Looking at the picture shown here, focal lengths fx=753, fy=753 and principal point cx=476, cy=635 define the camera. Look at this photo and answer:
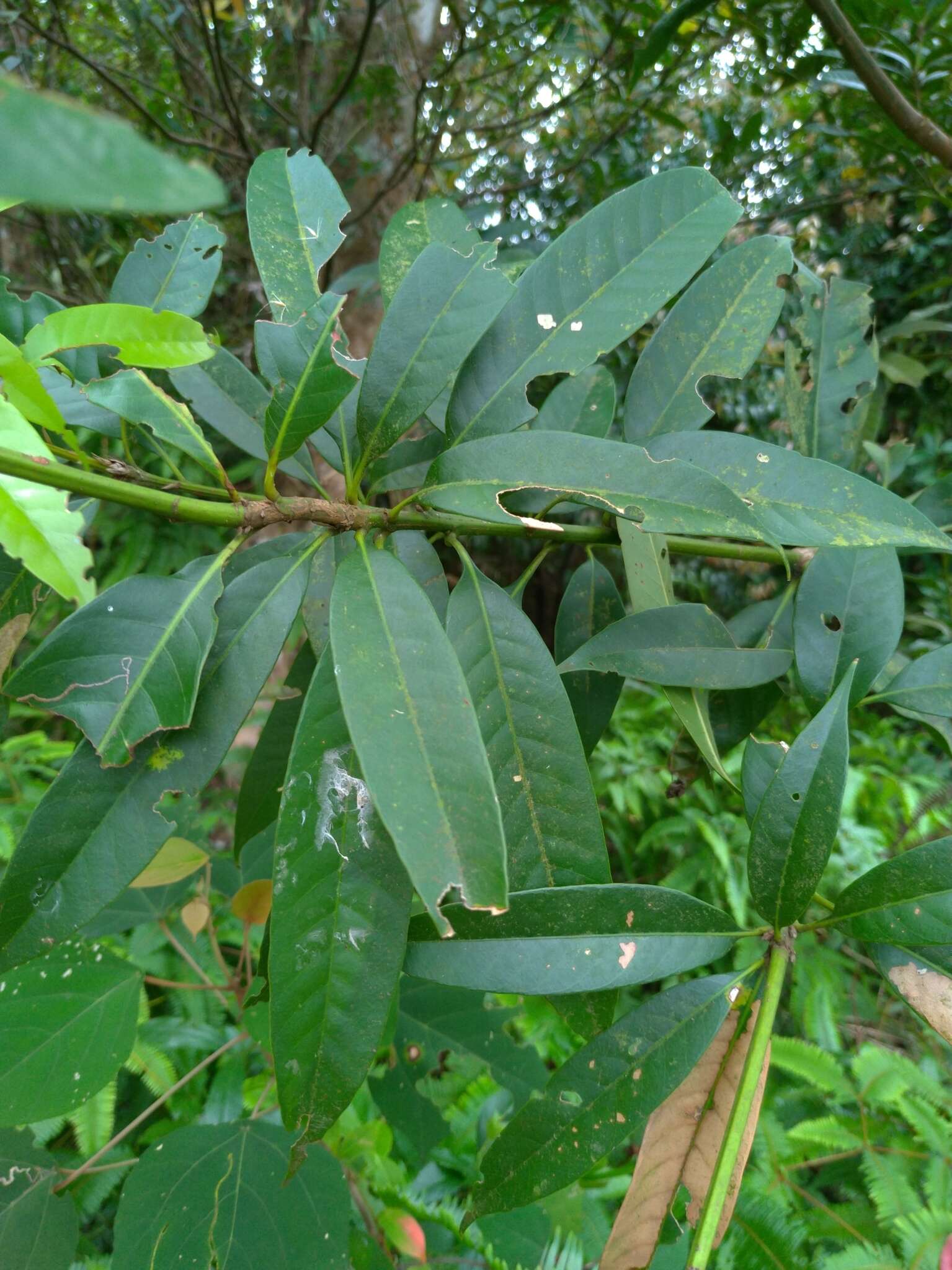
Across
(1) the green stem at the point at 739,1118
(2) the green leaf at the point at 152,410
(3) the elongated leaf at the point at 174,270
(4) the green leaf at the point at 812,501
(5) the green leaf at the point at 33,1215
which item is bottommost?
(5) the green leaf at the point at 33,1215

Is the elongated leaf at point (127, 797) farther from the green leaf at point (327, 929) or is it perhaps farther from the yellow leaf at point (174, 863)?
the yellow leaf at point (174, 863)

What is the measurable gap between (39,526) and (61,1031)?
1.63ft

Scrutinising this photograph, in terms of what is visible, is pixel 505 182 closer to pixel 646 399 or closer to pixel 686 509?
pixel 646 399

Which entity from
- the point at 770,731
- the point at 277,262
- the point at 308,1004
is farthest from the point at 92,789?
the point at 770,731

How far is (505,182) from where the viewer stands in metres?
2.44

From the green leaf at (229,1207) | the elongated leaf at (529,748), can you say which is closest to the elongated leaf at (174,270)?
the elongated leaf at (529,748)

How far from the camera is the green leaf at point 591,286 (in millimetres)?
542

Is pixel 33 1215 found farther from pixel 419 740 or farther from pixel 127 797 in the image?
pixel 419 740

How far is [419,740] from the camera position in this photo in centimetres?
38

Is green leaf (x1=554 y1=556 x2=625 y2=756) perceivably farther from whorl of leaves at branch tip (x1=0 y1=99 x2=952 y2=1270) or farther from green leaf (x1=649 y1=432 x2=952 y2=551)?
green leaf (x1=649 y1=432 x2=952 y2=551)

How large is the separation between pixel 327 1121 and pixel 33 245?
10.5 ft

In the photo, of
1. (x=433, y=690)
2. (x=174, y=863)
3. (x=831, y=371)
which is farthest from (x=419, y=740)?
(x=831, y=371)

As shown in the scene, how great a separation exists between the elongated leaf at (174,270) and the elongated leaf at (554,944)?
498 mm

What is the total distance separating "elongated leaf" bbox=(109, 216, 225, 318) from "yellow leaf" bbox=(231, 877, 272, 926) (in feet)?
1.78
